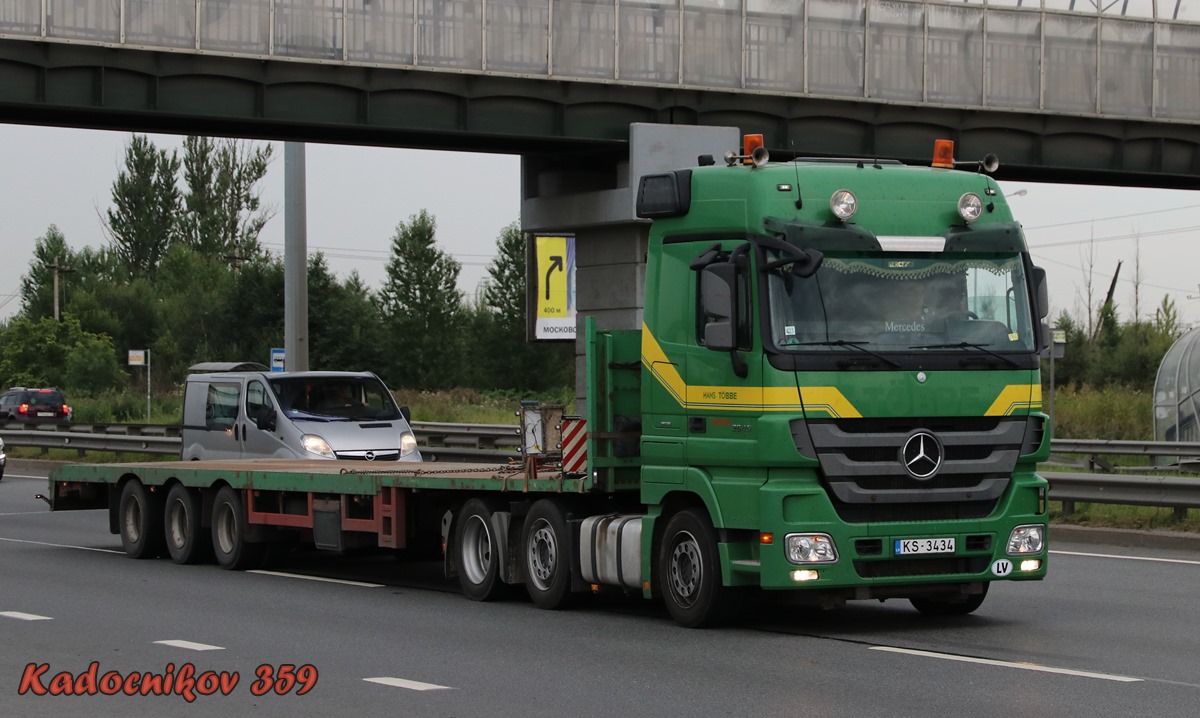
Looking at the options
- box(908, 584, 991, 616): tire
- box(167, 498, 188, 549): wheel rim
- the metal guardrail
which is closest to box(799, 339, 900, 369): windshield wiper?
box(908, 584, 991, 616): tire

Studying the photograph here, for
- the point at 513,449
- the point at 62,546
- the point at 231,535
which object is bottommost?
the point at 62,546

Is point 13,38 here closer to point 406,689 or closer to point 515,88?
point 515,88

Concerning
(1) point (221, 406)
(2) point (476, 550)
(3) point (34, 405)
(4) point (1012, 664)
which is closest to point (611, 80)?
(1) point (221, 406)

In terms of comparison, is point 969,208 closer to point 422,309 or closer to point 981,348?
point 981,348

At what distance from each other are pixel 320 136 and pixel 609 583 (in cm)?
1887

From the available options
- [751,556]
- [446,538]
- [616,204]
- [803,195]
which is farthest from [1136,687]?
[616,204]

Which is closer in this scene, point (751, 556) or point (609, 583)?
point (751, 556)

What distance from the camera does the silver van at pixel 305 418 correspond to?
68.8 ft

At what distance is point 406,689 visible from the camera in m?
9.51

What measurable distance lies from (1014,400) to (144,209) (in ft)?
364

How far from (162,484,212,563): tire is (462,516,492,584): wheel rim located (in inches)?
180

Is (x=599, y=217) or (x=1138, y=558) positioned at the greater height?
(x=599, y=217)

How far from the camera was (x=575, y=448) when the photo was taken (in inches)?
511

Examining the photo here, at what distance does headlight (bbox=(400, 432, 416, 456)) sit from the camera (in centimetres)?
2094
